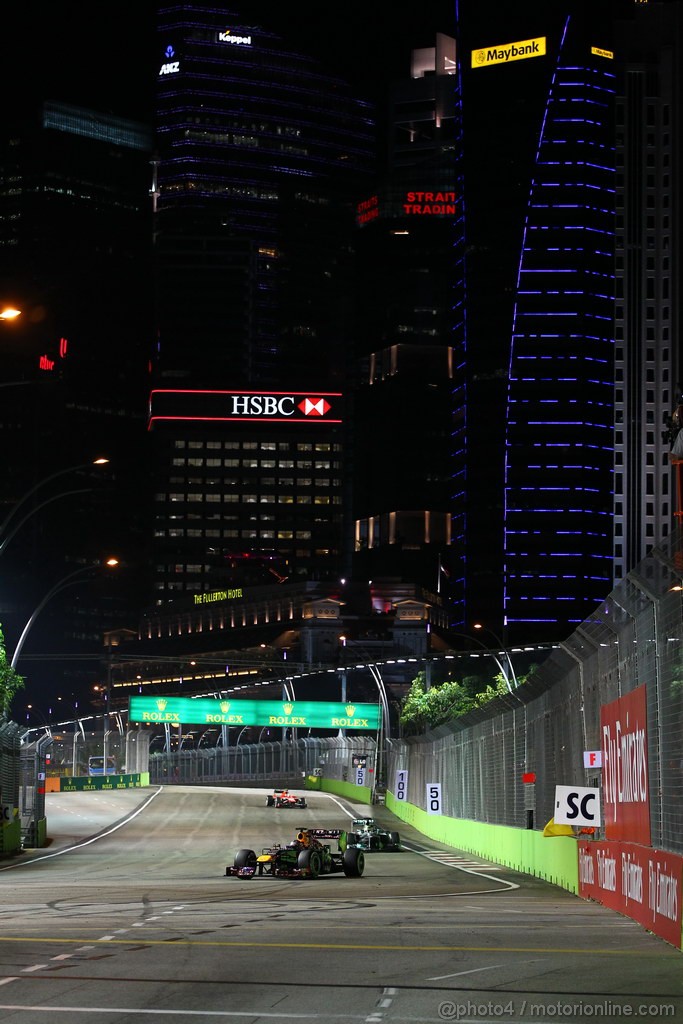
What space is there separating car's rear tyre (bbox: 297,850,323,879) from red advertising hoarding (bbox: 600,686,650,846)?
42.3ft

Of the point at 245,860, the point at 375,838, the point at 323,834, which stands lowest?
the point at 375,838

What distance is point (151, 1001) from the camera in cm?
1174

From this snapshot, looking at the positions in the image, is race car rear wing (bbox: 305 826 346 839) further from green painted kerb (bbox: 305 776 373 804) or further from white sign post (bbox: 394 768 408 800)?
green painted kerb (bbox: 305 776 373 804)

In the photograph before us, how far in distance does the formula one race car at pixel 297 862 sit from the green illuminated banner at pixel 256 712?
90.5 metres

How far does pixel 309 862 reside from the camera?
113ft

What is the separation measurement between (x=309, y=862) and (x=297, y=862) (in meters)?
0.30

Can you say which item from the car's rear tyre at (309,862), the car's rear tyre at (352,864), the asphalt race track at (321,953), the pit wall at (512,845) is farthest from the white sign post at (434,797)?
the asphalt race track at (321,953)

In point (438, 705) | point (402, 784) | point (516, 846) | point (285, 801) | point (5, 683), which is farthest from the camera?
point (438, 705)

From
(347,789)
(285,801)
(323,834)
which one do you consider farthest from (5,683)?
(347,789)

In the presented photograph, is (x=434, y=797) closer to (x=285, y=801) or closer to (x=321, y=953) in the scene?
(x=285, y=801)

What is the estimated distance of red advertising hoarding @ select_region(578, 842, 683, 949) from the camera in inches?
640

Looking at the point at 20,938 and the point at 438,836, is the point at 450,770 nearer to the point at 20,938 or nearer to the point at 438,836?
the point at 438,836

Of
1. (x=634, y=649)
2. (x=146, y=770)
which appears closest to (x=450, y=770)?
(x=634, y=649)

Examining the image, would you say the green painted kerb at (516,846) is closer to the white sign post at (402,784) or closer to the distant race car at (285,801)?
the white sign post at (402,784)
